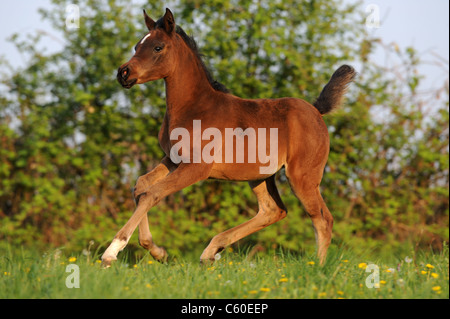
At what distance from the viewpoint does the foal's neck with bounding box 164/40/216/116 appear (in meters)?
4.66

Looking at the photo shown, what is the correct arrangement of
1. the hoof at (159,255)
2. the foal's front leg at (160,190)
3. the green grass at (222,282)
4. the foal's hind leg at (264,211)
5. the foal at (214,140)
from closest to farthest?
the green grass at (222,282)
the foal's front leg at (160,190)
the foal at (214,140)
the hoof at (159,255)
the foal's hind leg at (264,211)

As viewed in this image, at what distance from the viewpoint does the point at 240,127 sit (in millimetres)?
A: 4691

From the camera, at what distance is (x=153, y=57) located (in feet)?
14.5

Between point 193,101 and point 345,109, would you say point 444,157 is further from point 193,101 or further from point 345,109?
point 193,101

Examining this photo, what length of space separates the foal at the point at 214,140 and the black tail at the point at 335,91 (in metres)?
0.25

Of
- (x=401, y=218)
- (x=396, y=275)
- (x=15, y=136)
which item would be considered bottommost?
(x=396, y=275)

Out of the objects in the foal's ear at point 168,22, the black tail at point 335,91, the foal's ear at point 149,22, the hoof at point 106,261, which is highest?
the foal's ear at point 149,22

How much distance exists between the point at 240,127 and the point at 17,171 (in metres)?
6.75

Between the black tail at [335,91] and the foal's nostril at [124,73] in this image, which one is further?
the black tail at [335,91]

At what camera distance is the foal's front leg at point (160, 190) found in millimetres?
4113

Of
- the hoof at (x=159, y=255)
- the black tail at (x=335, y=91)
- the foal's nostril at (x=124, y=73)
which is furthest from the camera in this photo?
the black tail at (x=335, y=91)

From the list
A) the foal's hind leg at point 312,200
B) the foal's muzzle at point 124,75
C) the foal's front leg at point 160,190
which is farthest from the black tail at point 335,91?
the foal's muzzle at point 124,75

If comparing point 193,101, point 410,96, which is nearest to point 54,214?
point 193,101

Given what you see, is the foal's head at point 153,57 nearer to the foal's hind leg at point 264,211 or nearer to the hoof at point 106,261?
the hoof at point 106,261
